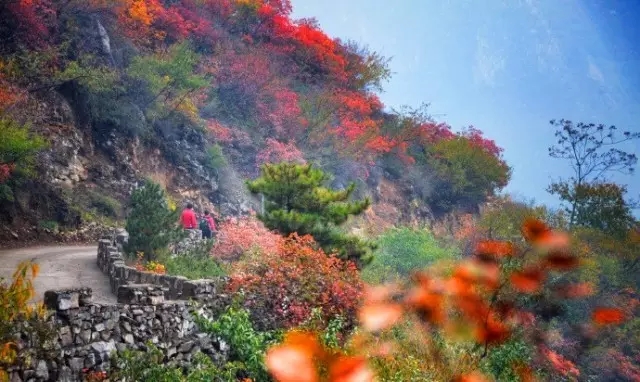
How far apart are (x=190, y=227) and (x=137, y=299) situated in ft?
32.7

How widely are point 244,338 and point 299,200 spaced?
254 inches

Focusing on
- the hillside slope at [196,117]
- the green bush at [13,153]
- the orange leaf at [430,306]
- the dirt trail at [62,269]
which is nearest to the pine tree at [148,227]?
the dirt trail at [62,269]

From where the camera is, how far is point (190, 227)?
21.4 m

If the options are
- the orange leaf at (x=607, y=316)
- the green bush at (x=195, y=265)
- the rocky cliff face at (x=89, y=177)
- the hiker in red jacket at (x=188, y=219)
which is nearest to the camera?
the green bush at (x=195, y=265)

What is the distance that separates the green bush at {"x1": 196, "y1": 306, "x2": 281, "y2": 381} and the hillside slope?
9.67 metres

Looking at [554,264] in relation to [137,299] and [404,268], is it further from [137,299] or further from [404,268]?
[404,268]

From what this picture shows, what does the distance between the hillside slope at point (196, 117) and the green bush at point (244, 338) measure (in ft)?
31.7

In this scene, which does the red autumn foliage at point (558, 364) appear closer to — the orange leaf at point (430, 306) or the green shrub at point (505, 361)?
the green shrub at point (505, 361)

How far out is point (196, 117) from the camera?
105 ft

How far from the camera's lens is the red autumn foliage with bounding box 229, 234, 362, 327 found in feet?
47.3

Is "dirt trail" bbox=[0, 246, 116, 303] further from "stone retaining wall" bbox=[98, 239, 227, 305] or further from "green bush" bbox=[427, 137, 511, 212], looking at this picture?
"green bush" bbox=[427, 137, 511, 212]

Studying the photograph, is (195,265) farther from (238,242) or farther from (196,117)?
(196,117)

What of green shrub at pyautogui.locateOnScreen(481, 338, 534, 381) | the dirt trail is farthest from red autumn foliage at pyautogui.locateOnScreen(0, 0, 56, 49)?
green shrub at pyautogui.locateOnScreen(481, 338, 534, 381)

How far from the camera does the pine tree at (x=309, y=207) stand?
59.8 ft
